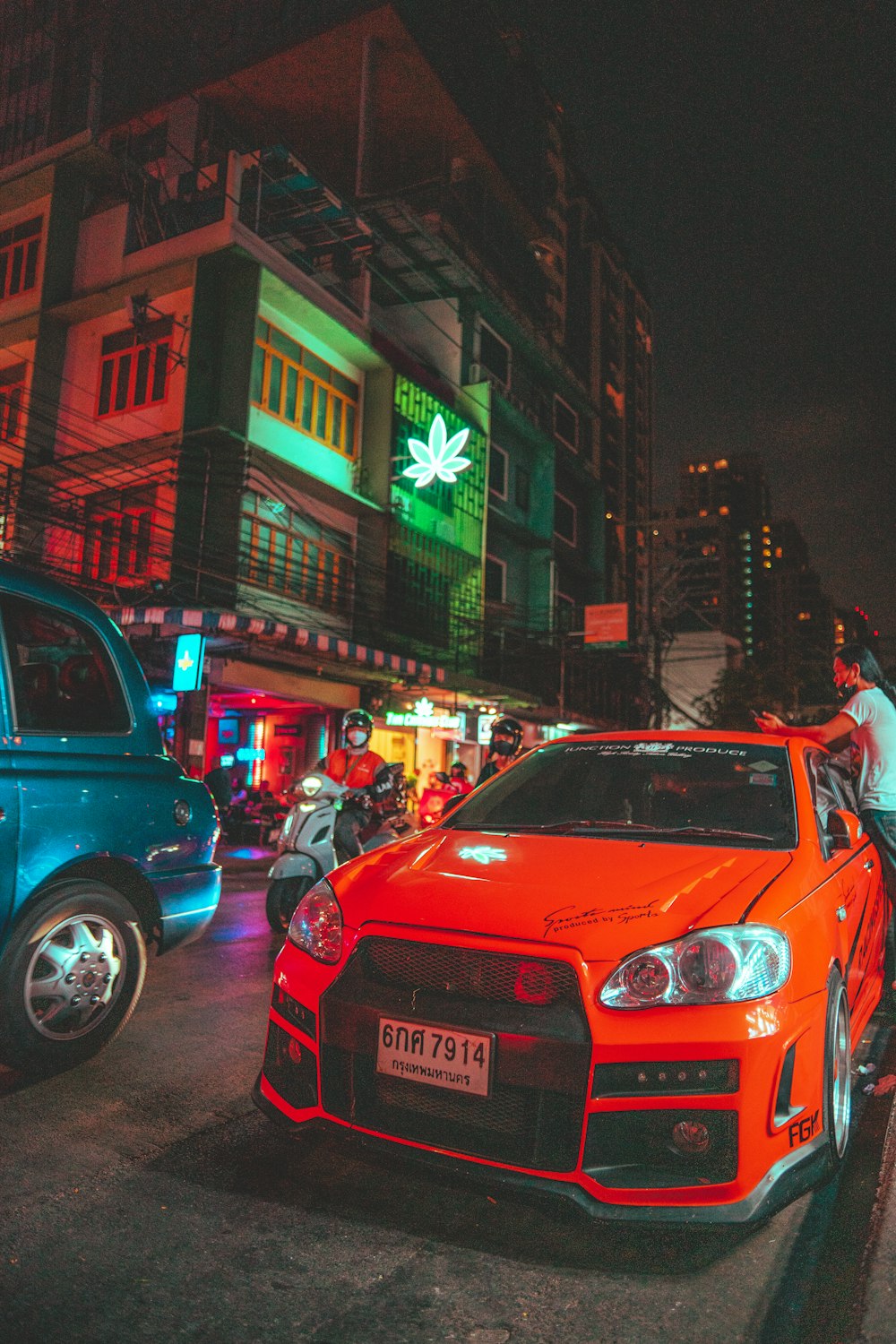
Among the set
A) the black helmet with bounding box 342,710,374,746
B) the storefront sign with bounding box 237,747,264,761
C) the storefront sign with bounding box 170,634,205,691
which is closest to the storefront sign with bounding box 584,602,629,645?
the storefront sign with bounding box 237,747,264,761

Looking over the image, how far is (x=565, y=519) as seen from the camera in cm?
3662

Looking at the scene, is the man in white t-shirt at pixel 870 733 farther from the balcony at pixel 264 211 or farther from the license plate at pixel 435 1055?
the balcony at pixel 264 211

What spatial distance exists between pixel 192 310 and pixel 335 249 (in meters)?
6.65

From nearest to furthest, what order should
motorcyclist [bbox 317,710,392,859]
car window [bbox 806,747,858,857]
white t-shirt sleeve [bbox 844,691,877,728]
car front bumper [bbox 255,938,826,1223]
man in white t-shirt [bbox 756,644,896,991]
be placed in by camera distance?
car front bumper [bbox 255,938,826,1223]
car window [bbox 806,747,858,857]
man in white t-shirt [bbox 756,644,896,991]
white t-shirt sleeve [bbox 844,691,877,728]
motorcyclist [bbox 317,710,392,859]

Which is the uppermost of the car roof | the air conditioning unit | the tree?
the air conditioning unit

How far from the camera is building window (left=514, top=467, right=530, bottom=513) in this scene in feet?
107

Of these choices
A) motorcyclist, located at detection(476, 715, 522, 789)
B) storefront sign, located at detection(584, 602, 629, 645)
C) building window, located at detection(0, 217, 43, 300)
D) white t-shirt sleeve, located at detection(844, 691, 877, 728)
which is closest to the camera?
white t-shirt sleeve, located at detection(844, 691, 877, 728)

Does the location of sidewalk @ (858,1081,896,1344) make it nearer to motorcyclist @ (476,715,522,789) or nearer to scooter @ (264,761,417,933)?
scooter @ (264,761,417,933)

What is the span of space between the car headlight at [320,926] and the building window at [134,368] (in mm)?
17990

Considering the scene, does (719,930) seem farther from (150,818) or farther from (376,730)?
(376,730)

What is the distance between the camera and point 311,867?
660 cm

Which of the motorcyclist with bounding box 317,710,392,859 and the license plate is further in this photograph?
the motorcyclist with bounding box 317,710,392,859

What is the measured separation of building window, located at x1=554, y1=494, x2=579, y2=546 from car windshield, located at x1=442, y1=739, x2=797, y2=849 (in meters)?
30.9

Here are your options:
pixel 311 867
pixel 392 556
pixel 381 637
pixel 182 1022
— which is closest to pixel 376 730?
pixel 381 637
